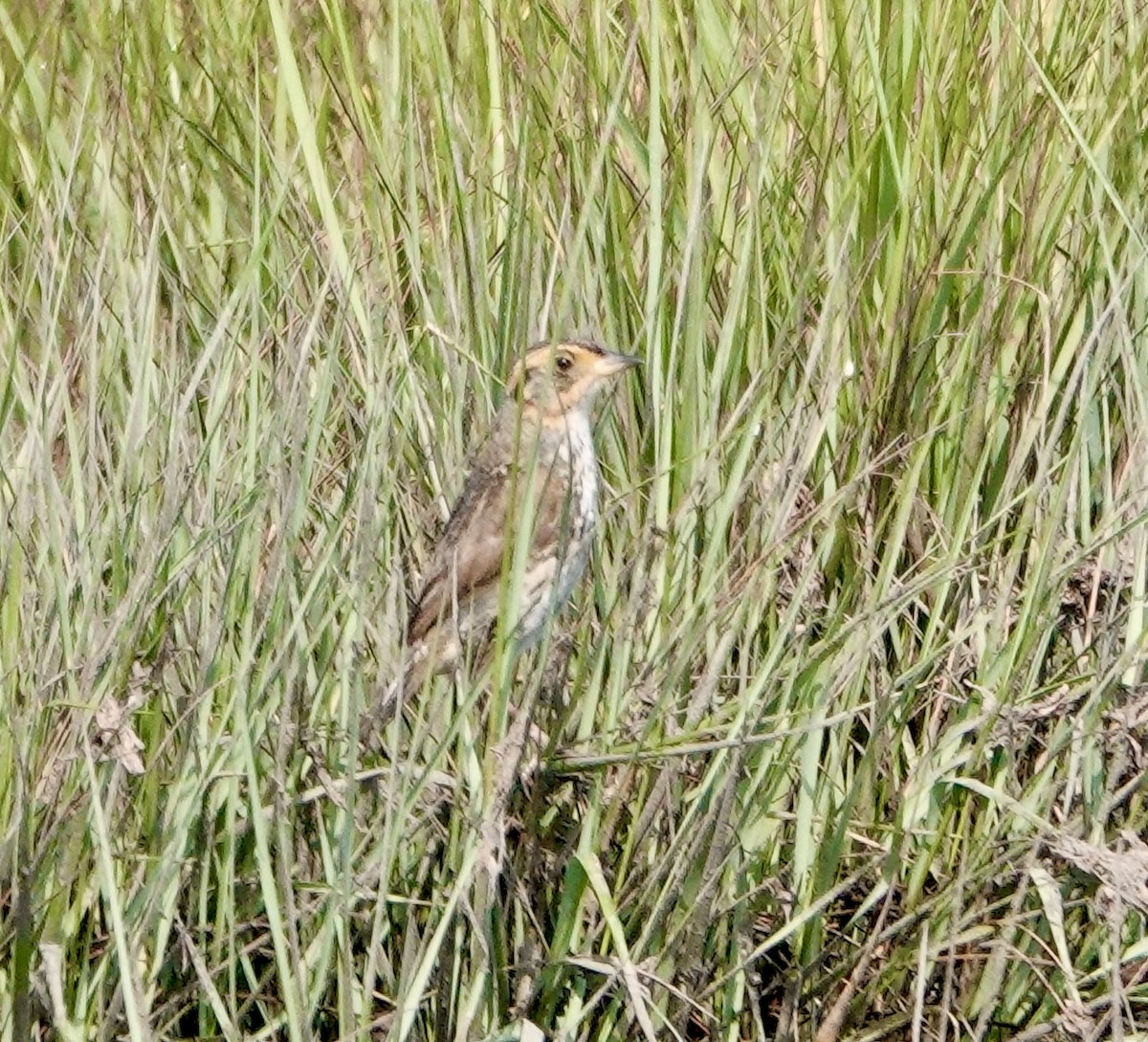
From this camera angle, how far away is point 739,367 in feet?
13.1

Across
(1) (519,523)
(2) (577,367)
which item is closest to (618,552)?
(1) (519,523)

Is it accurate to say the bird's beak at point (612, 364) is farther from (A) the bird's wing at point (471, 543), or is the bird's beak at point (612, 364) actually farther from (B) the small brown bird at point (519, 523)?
(A) the bird's wing at point (471, 543)

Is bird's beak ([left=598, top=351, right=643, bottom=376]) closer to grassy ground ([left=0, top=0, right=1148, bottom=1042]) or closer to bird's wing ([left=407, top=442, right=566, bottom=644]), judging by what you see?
grassy ground ([left=0, top=0, right=1148, bottom=1042])

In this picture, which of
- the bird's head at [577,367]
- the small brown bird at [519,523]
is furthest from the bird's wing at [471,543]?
the bird's head at [577,367]

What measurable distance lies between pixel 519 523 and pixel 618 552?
28cm

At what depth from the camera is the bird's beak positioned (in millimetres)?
3916

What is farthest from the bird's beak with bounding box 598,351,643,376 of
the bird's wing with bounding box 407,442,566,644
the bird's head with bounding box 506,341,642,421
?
the bird's wing with bounding box 407,442,566,644

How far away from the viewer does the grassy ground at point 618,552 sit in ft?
10.5

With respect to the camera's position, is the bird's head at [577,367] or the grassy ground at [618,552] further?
the bird's head at [577,367]

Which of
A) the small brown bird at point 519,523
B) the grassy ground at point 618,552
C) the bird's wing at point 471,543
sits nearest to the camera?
the grassy ground at point 618,552

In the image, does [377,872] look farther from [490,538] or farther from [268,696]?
[490,538]

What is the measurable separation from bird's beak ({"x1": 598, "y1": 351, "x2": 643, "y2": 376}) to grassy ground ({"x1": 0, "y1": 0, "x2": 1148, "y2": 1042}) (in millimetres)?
95

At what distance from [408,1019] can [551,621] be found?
0.68m

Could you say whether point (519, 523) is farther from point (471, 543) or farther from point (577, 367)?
point (577, 367)
